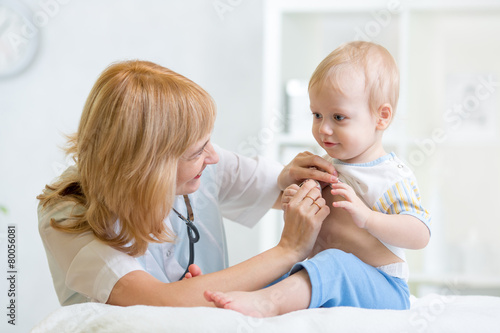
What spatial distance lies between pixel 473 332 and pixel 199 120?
25.2 inches

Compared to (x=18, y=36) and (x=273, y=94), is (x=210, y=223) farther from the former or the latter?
(x=18, y=36)

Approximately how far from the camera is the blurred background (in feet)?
9.46

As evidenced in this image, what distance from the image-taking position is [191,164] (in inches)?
44.4

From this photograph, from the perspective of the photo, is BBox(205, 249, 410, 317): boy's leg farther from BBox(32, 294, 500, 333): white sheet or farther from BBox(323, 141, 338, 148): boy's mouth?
BBox(323, 141, 338, 148): boy's mouth

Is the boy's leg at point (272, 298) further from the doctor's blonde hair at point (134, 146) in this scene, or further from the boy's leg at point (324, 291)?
the doctor's blonde hair at point (134, 146)

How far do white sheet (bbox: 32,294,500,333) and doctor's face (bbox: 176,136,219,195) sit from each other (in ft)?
1.06

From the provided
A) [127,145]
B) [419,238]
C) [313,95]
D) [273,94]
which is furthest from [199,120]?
[273,94]

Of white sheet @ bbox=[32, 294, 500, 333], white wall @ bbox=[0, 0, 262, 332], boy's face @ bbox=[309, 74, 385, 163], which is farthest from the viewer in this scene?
white wall @ bbox=[0, 0, 262, 332]

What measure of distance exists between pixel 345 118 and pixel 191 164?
352 mm

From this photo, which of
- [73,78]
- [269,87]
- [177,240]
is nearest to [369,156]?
[177,240]

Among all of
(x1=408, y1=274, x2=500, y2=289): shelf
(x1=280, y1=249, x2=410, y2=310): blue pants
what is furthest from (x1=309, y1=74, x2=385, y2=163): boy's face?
(x1=408, y1=274, x2=500, y2=289): shelf

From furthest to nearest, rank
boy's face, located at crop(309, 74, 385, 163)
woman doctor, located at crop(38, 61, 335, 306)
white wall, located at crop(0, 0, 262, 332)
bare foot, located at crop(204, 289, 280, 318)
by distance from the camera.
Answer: white wall, located at crop(0, 0, 262, 332)
boy's face, located at crop(309, 74, 385, 163)
woman doctor, located at crop(38, 61, 335, 306)
bare foot, located at crop(204, 289, 280, 318)

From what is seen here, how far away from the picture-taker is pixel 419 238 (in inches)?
43.1

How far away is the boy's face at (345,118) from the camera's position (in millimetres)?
1150
